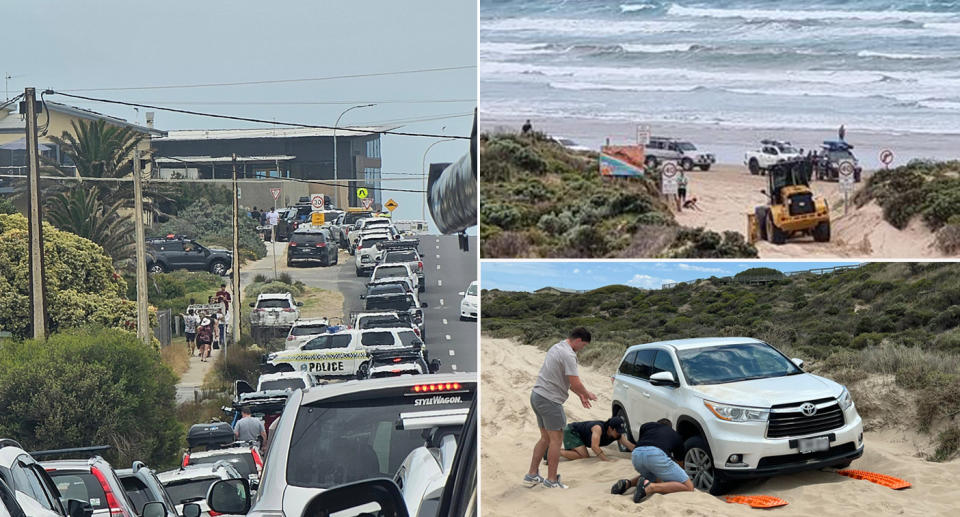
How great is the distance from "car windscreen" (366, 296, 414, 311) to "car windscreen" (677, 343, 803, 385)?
47.3 feet

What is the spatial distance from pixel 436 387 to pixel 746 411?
6.14ft

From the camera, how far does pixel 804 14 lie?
94.9 ft

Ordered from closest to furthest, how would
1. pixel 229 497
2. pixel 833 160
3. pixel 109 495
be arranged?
pixel 229 497 → pixel 109 495 → pixel 833 160

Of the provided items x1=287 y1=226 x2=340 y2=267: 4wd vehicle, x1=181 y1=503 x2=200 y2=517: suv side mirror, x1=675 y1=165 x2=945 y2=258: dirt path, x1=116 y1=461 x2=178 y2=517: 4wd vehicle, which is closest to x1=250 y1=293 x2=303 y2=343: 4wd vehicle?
x1=287 y1=226 x2=340 y2=267: 4wd vehicle

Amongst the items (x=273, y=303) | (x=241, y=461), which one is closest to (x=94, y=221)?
(x=273, y=303)

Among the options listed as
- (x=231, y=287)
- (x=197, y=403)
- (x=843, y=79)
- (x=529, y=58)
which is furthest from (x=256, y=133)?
(x=843, y=79)

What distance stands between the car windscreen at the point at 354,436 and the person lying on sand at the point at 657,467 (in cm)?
115

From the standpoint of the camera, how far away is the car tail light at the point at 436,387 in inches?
159

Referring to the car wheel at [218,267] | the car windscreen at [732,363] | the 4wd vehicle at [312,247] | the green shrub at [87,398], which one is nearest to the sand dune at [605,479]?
the car windscreen at [732,363]

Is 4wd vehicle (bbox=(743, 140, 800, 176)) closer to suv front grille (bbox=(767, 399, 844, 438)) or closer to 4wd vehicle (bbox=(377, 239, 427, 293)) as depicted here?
4wd vehicle (bbox=(377, 239, 427, 293))

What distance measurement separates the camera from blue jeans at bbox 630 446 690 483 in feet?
17.7

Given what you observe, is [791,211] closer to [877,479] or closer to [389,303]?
[389,303]

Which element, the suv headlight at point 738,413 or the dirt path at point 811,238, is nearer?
the suv headlight at point 738,413

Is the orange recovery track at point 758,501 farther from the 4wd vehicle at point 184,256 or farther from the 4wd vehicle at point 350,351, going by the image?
the 4wd vehicle at point 184,256
